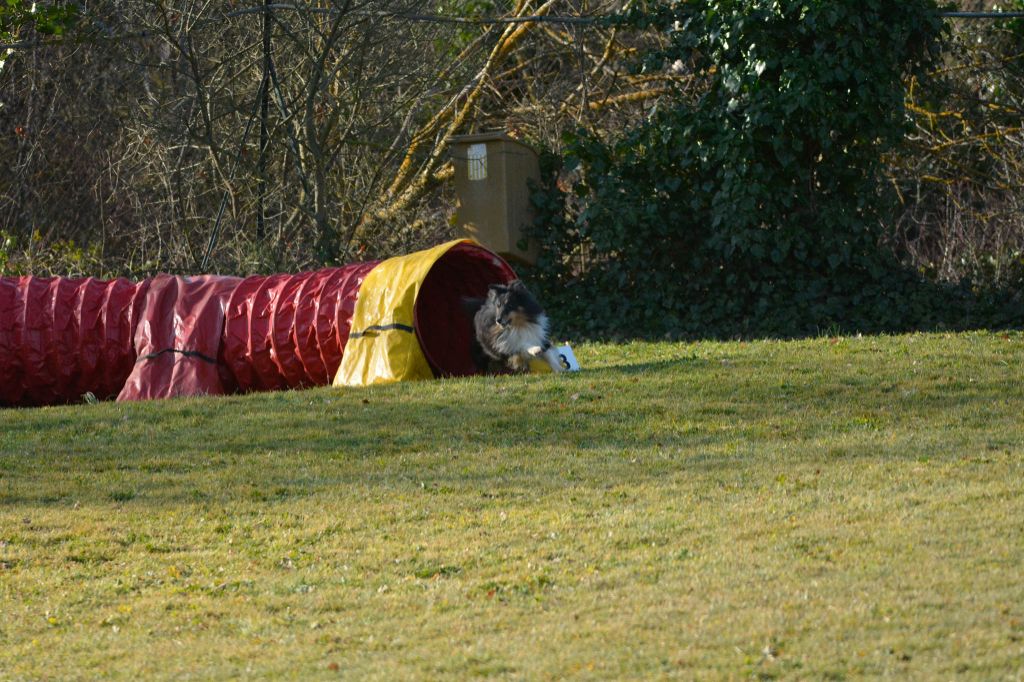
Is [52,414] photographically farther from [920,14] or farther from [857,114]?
[920,14]

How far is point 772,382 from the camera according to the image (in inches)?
423

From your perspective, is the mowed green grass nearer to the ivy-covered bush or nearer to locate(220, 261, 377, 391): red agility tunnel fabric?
locate(220, 261, 377, 391): red agility tunnel fabric

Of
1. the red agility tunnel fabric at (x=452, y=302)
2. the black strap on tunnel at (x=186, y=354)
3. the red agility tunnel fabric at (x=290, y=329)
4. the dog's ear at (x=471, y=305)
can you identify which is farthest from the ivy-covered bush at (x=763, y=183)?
the black strap on tunnel at (x=186, y=354)

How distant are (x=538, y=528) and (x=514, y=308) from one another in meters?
4.83

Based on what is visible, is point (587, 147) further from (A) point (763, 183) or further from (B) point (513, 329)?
(B) point (513, 329)

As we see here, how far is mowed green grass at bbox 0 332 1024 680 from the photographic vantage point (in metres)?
5.05

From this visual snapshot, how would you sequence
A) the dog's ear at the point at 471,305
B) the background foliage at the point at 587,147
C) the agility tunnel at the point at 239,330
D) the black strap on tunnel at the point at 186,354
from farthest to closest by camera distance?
the background foliage at the point at 587,147
the black strap on tunnel at the point at 186,354
the dog's ear at the point at 471,305
the agility tunnel at the point at 239,330

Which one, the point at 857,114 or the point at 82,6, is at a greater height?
the point at 82,6

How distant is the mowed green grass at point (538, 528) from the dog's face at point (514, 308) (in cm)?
62

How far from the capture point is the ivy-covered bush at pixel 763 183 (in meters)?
14.9

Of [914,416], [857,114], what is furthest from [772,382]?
[857,114]

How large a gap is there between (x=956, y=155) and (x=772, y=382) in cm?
845

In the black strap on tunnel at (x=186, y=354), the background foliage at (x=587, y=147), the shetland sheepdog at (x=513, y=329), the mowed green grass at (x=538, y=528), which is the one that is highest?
the background foliage at (x=587, y=147)

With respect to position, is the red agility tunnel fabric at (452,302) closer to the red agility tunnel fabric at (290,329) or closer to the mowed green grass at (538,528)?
the red agility tunnel fabric at (290,329)
